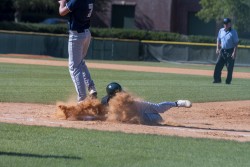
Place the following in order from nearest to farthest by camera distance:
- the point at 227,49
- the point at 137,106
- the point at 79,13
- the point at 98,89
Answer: the point at 137,106 → the point at 79,13 → the point at 98,89 → the point at 227,49

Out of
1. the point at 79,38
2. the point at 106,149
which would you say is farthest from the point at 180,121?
the point at 106,149

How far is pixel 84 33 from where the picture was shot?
12.6 m

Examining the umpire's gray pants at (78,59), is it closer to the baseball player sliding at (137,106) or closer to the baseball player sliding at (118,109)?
the baseball player sliding at (118,109)

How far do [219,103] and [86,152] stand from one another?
8376mm

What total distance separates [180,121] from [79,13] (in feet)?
8.28

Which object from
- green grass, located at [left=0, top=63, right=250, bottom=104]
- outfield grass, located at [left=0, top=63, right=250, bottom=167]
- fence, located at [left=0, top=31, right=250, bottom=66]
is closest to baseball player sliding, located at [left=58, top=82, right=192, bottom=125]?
outfield grass, located at [left=0, top=63, right=250, bottom=167]

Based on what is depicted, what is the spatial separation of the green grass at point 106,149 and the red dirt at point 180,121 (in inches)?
27.5

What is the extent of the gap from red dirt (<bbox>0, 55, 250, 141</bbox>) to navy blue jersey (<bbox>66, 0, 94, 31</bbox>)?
1.54 metres

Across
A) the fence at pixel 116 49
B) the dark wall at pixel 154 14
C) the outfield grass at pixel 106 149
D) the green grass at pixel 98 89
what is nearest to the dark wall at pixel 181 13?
the dark wall at pixel 154 14

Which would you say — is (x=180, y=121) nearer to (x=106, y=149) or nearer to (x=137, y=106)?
(x=137, y=106)

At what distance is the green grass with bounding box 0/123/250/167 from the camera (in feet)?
27.3

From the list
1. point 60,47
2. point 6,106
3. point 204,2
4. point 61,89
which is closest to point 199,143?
point 6,106

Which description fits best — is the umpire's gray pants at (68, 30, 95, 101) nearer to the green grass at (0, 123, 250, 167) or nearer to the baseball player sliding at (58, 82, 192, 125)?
the baseball player sliding at (58, 82, 192, 125)

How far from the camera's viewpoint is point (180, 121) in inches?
512
